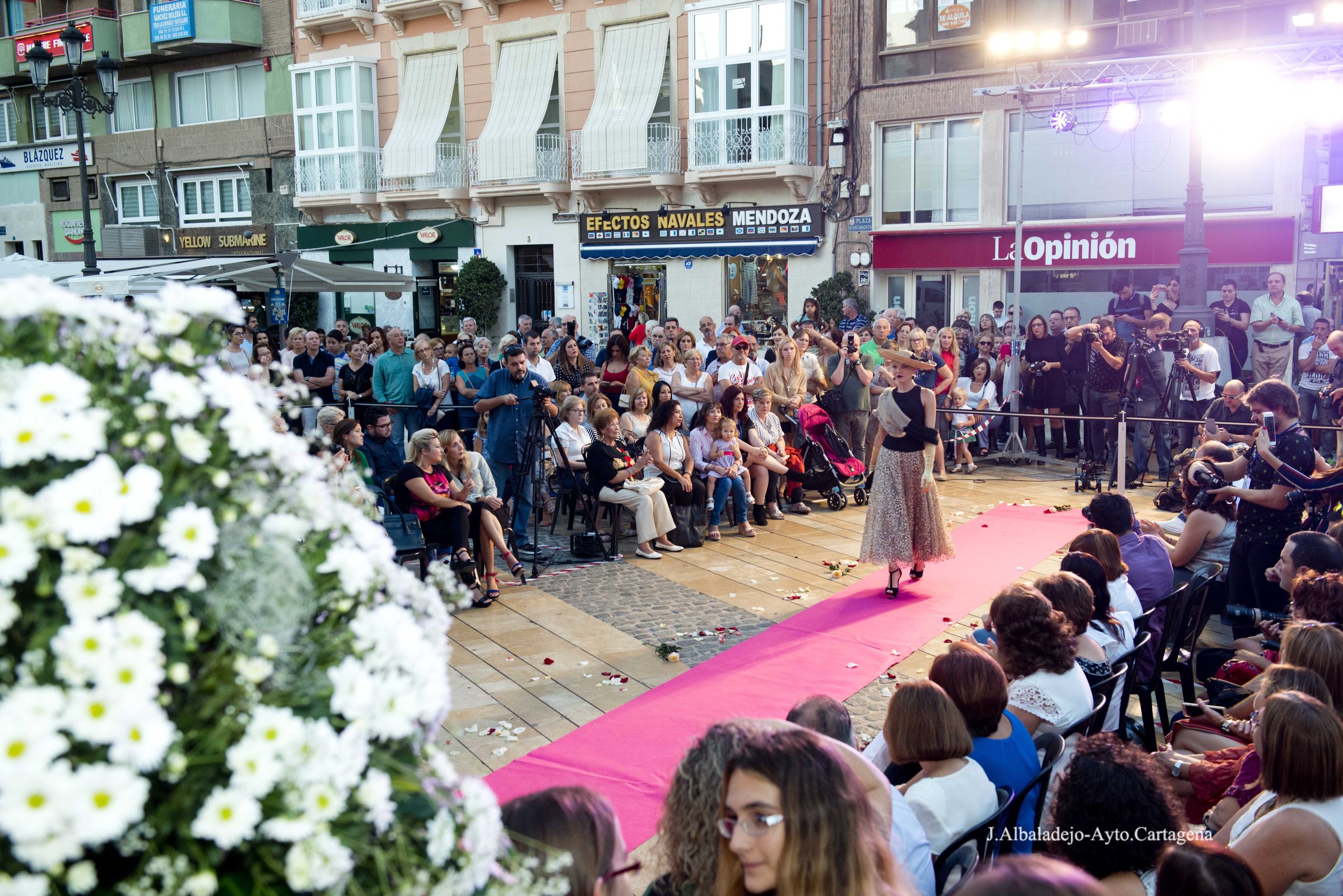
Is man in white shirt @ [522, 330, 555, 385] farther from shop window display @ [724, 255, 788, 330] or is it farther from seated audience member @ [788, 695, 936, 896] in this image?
shop window display @ [724, 255, 788, 330]

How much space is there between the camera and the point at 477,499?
8211 millimetres

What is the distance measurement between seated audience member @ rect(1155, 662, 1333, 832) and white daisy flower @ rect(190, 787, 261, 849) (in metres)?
3.17

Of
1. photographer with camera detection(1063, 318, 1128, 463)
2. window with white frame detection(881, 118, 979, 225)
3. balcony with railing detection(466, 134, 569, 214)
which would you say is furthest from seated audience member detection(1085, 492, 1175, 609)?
balcony with railing detection(466, 134, 569, 214)

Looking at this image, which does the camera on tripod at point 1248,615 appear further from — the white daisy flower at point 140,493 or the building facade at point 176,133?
the building facade at point 176,133

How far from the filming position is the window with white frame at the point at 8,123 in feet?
104

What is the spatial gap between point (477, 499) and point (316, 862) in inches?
273

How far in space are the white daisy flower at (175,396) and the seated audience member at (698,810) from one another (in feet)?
4.88

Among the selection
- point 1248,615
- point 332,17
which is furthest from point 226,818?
point 332,17

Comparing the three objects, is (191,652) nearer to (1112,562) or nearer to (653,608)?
(1112,562)

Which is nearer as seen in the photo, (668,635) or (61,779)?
(61,779)

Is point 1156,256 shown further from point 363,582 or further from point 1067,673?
point 363,582

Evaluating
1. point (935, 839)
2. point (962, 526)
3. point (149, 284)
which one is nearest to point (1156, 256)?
point (962, 526)

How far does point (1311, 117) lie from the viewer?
15.6m

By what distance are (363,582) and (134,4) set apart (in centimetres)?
3148
